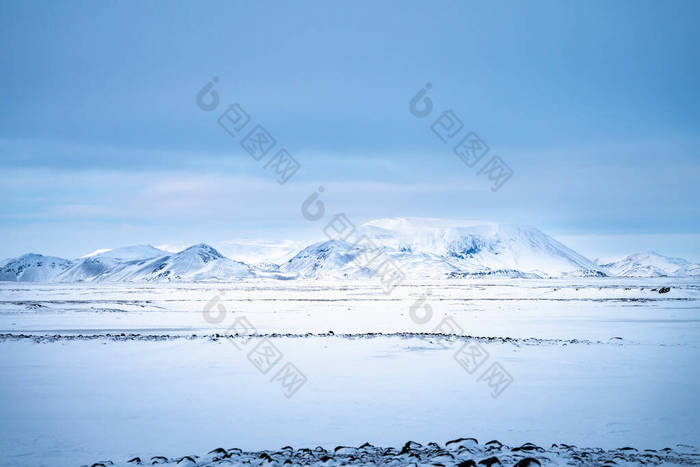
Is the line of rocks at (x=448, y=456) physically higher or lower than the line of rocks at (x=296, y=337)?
lower

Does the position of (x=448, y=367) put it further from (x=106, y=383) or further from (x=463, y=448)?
(x=106, y=383)

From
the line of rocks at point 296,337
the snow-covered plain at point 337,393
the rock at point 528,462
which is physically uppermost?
the line of rocks at point 296,337

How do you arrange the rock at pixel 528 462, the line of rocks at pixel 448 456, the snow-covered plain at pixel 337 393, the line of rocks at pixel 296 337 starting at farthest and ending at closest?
the line of rocks at pixel 296 337
the snow-covered plain at pixel 337 393
the line of rocks at pixel 448 456
the rock at pixel 528 462

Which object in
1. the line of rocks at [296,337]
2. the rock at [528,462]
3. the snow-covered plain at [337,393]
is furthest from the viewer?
the line of rocks at [296,337]

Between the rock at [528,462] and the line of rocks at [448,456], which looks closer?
the rock at [528,462]

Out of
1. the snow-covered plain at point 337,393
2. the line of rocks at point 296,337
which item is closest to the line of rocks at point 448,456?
the snow-covered plain at point 337,393

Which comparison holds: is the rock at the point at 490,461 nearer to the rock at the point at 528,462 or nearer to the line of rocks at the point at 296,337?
the rock at the point at 528,462

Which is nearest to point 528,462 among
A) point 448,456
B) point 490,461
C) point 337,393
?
point 490,461

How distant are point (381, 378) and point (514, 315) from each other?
22.9 m

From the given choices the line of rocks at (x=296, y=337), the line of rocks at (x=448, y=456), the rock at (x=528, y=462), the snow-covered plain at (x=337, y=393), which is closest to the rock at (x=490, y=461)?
the line of rocks at (x=448, y=456)

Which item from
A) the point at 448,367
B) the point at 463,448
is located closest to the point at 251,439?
the point at 463,448

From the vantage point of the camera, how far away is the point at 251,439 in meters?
9.09

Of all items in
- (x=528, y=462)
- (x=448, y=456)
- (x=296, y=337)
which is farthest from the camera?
(x=296, y=337)

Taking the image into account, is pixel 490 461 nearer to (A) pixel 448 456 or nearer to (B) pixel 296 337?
(A) pixel 448 456
